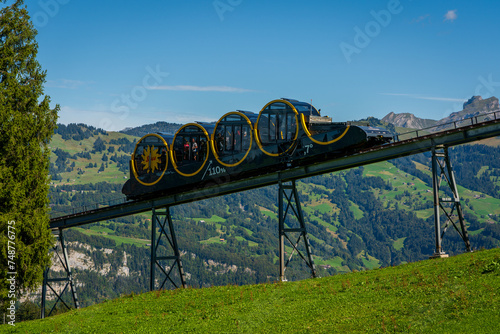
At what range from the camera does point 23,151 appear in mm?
34938

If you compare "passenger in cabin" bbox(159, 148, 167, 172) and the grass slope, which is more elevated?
"passenger in cabin" bbox(159, 148, 167, 172)

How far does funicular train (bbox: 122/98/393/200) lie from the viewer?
3438 cm

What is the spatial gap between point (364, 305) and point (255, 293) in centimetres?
729

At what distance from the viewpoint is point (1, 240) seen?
33.1 m

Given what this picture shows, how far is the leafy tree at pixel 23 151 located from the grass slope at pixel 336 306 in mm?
4967

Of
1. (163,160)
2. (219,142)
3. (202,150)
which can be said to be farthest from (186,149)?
(219,142)

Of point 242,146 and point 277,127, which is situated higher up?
point 277,127

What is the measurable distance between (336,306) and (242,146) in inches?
717

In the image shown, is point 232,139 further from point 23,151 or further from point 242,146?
point 23,151

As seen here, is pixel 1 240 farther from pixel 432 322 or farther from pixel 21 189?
pixel 432 322

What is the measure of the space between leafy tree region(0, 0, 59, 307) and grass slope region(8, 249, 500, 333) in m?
4.97
